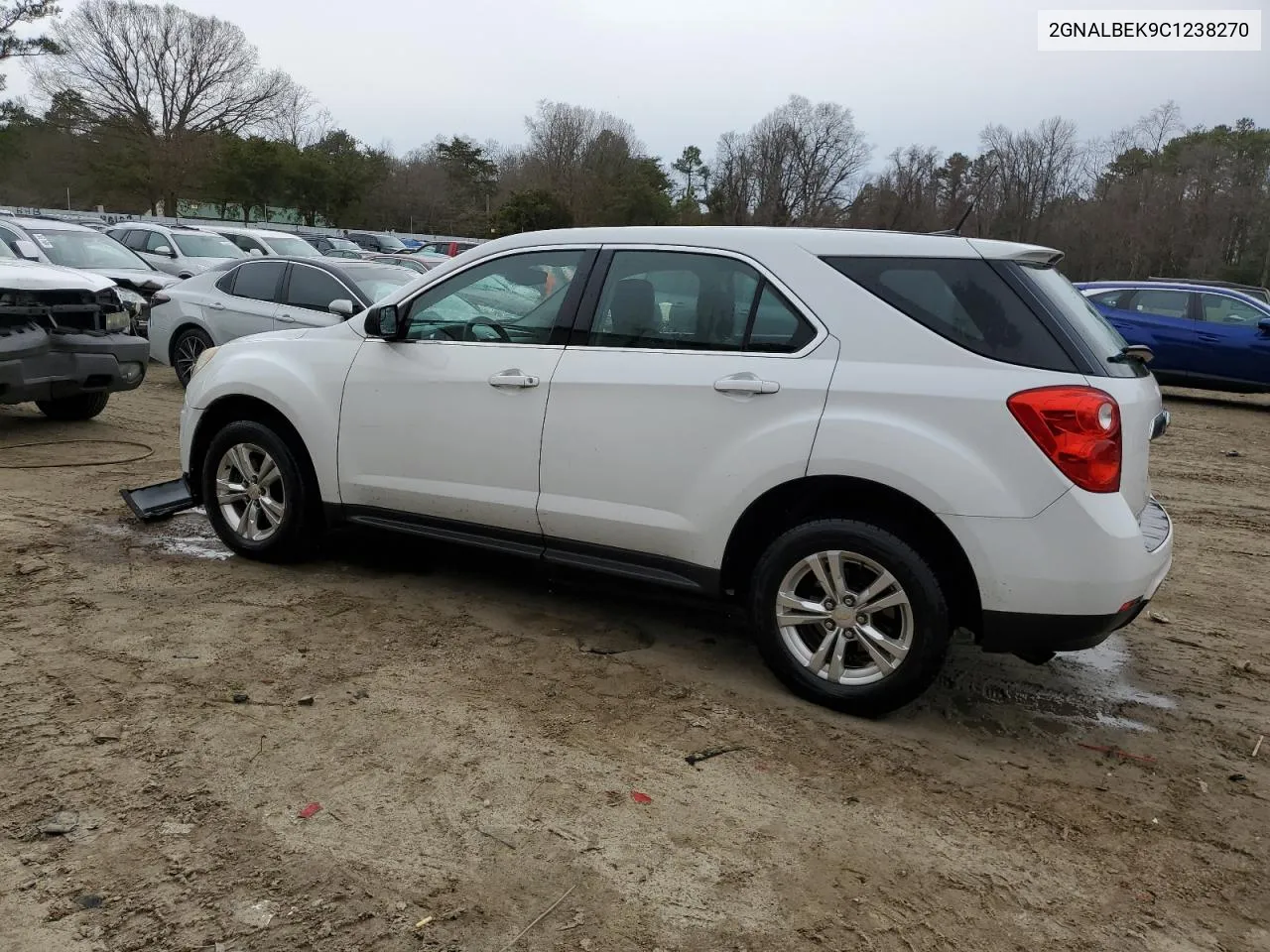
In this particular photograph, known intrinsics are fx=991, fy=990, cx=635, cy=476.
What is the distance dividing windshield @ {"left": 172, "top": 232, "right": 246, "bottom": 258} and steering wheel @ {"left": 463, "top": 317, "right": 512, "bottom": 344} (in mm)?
13938

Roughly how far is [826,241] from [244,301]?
815cm

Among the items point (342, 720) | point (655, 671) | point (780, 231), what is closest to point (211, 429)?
point (342, 720)

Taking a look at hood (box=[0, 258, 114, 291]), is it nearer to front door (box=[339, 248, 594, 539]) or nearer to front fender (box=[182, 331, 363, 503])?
front fender (box=[182, 331, 363, 503])

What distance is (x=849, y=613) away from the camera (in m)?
3.70

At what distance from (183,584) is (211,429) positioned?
0.98 m

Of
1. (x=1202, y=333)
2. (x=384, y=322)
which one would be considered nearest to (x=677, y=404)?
(x=384, y=322)

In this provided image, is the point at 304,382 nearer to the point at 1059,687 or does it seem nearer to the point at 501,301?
the point at 501,301

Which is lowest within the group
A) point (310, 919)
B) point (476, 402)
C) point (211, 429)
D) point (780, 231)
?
point (310, 919)

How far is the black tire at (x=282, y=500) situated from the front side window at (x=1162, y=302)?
520 inches

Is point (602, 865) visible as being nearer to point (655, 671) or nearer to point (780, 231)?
Answer: point (655, 671)

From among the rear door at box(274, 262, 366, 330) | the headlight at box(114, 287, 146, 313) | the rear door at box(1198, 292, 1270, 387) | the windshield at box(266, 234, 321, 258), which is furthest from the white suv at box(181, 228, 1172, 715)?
the windshield at box(266, 234, 321, 258)

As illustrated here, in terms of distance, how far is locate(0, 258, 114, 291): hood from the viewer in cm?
767

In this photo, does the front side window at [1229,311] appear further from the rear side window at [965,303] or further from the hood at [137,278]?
the hood at [137,278]

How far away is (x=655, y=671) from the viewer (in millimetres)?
4199
